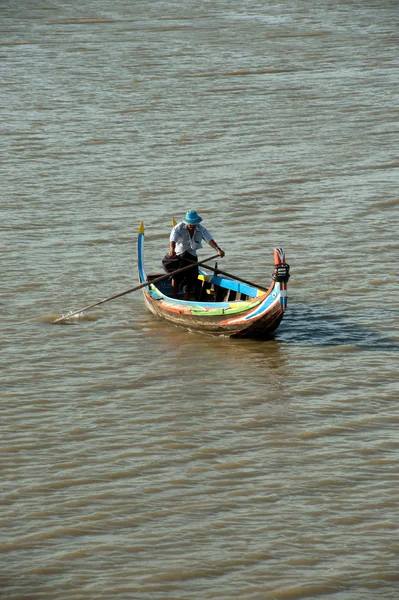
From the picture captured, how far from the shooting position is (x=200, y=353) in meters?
13.8

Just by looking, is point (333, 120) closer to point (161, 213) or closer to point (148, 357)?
point (161, 213)

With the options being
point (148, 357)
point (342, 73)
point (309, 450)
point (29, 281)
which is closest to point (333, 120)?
point (342, 73)

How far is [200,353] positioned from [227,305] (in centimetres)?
71

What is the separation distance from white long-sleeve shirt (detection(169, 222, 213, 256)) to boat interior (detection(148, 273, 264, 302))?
0.58 meters

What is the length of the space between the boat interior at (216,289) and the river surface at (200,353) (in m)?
0.51

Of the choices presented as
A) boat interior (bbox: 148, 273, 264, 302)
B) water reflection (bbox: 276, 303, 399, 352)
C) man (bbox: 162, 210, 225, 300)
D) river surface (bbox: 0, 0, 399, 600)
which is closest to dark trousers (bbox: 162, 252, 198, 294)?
man (bbox: 162, 210, 225, 300)

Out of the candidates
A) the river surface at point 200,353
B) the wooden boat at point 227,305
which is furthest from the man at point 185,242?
the river surface at point 200,353

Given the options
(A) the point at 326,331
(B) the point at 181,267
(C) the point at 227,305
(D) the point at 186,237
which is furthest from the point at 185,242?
(A) the point at 326,331

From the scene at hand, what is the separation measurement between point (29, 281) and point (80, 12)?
29477 mm

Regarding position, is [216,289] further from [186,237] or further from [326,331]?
[326,331]

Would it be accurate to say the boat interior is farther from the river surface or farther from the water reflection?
the water reflection

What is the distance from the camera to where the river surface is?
9.02 meters

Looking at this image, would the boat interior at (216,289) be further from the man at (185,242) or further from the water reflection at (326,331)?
the water reflection at (326,331)

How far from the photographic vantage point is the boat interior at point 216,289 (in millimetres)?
14385
